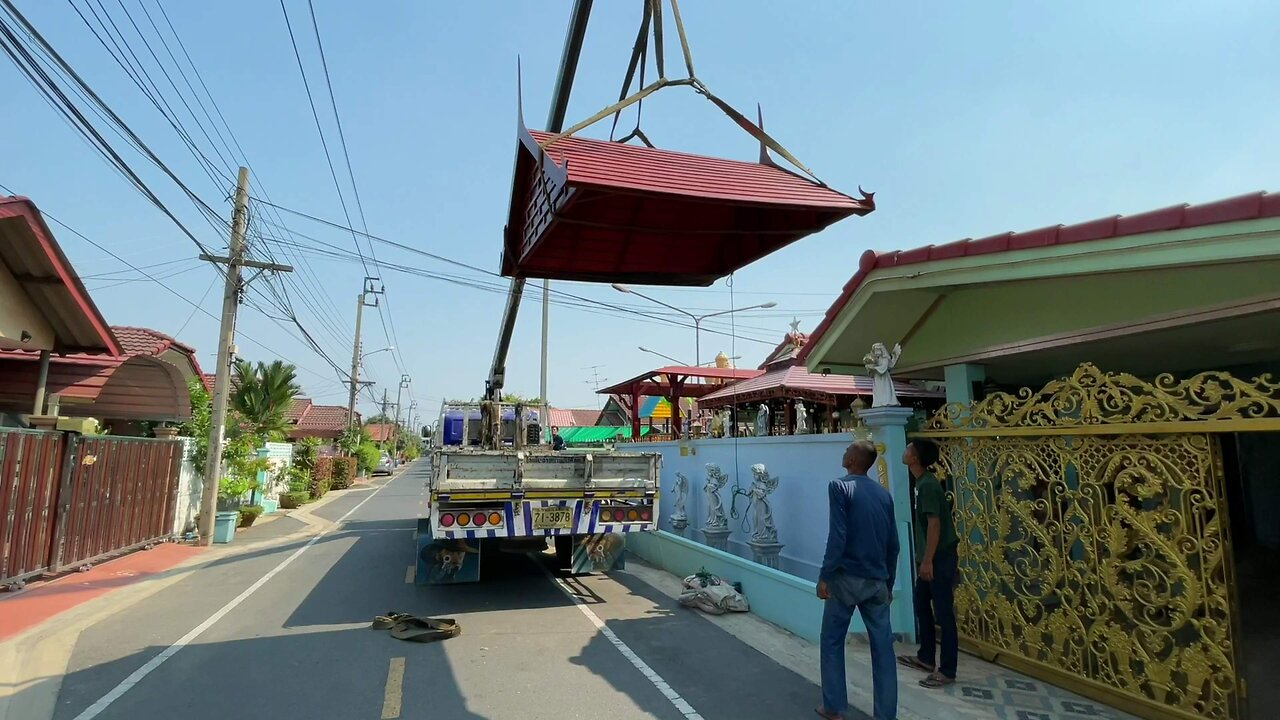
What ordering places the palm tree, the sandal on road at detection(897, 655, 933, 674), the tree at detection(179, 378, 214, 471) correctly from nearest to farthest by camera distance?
the sandal on road at detection(897, 655, 933, 674)
the tree at detection(179, 378, 214, 471)
the palm tree

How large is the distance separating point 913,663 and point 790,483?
9.43 feet

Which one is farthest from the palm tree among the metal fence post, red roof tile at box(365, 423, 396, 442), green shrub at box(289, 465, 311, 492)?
red roof tile at box(365, 423, 396, 442)

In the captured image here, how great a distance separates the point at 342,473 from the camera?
31969 mm

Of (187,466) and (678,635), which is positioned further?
(187,466)

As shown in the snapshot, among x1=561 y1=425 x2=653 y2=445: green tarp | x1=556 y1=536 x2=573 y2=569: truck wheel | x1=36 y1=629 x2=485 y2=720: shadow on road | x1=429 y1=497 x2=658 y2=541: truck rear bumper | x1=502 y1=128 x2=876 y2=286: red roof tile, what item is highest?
x1=502 y1=128 x2=876 y2=286: red roof tile

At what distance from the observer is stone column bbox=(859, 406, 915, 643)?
17.6ft

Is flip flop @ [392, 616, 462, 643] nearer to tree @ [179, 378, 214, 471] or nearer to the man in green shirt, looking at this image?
the man in green shirt

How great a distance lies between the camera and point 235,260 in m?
13.1

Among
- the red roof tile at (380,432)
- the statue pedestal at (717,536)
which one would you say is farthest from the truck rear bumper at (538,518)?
the red roof tile at (380,432)

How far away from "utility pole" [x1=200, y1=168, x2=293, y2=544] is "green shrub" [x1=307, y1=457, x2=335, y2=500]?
38.9 ft

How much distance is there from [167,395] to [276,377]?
26.8 feet

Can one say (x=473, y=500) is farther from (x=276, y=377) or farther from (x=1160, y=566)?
(x=276, y=377)

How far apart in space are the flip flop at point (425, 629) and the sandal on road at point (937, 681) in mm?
3960

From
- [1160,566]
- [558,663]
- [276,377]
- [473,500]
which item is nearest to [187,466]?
[276,377]
